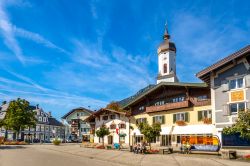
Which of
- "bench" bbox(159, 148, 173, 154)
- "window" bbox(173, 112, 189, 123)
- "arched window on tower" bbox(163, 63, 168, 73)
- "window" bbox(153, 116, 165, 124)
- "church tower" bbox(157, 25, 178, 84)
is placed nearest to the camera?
"bench" bbox(159, 148, 173, 154)

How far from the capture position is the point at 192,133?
147 feet

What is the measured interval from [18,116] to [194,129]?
42725mm

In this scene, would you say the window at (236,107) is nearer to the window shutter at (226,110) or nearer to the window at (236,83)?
the window shutter at (226,110)

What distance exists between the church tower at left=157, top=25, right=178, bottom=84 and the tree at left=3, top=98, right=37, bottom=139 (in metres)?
31.1

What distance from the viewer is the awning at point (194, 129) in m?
42.6

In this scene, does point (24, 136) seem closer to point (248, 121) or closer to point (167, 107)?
point (167, 107)

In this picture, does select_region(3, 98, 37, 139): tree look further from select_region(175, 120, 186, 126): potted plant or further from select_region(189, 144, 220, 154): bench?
select_region(189, 144, 220, 154): bench

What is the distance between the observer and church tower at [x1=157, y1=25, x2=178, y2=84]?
7319 cm

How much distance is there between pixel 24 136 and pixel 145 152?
2844 inches

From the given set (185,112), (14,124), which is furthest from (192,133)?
(14,124)

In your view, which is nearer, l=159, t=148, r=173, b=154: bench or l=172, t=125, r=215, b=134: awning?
l=159, t=148, r=173, b=154: bench

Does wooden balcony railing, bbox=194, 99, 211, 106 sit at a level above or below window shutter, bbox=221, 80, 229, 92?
below

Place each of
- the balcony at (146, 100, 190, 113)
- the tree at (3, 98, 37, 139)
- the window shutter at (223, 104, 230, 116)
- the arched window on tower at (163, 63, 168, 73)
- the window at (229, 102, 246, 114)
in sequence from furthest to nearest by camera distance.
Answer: the arched window on tower at (163, 63, 168, 73)
the tree at (3, 98, 37, 139)
the balcony at (146, 100, 190, 113)
the window shutter at (223, 104, 230, 116)
the window at (229, 102, 246, 114)

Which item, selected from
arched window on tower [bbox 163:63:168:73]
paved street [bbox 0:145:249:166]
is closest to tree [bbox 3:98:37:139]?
arched window on tower [bbox 163:63:168:73]
